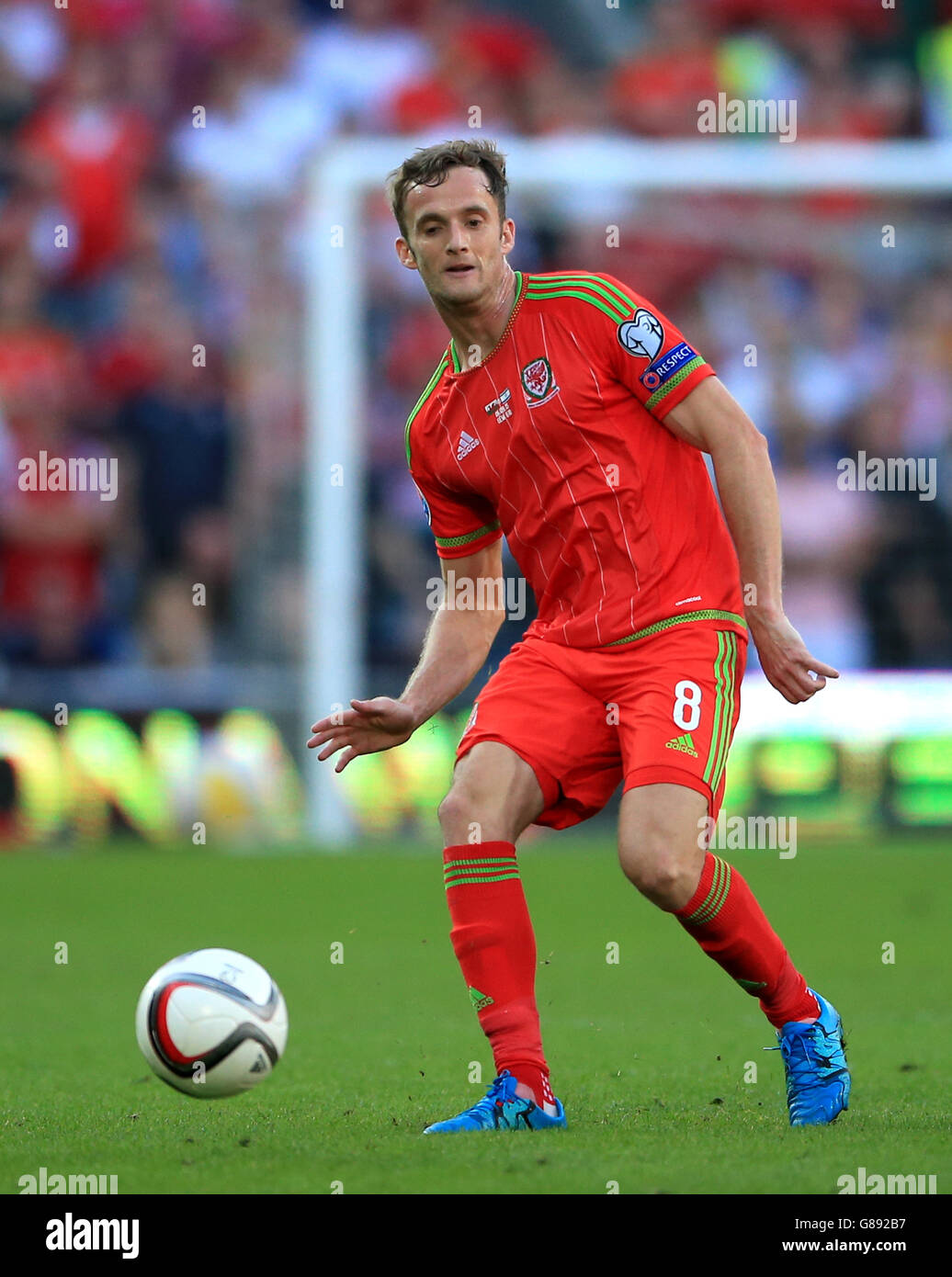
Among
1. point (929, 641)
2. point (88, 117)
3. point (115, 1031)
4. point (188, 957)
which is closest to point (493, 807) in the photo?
point (188, 957)

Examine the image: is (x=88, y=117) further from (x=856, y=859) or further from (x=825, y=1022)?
(x=825, y=1022)

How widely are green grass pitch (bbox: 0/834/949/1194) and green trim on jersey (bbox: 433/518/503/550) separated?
1416mm

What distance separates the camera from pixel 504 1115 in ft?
15.0

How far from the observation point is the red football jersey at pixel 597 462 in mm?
4895

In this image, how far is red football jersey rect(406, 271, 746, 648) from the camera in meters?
4.89

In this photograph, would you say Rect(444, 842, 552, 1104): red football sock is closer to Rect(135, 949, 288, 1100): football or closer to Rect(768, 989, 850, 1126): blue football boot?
Rect(135, 949, 288, 1100): football

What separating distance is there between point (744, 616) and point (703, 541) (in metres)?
0.21

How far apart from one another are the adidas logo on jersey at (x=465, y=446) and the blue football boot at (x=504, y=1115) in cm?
151

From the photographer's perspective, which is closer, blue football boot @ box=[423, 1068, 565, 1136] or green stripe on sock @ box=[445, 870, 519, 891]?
blue football boot @ box=[423, 1068, 565, 1136]

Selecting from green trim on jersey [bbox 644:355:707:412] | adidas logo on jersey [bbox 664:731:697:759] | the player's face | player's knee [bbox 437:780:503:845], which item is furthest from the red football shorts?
the player's face

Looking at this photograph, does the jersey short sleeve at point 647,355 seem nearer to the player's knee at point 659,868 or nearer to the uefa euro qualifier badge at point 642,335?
the uefa euro qualifier badge at point 642,335

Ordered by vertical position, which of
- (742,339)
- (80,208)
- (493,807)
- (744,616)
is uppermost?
(80,208)

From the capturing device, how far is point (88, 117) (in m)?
14.5

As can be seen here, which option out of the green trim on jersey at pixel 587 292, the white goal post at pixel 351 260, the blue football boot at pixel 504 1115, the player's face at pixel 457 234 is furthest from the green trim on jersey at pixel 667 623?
the white goal post at pixel 351 260
